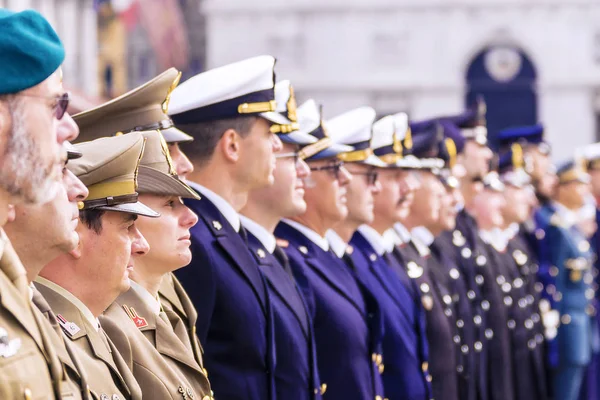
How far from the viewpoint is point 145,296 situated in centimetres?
416

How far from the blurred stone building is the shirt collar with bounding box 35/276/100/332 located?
3015cm

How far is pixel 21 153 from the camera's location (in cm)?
296

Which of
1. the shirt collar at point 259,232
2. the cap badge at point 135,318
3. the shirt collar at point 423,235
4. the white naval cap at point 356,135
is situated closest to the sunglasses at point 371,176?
the white naval cap at point 356,135

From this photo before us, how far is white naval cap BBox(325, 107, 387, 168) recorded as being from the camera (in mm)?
6754

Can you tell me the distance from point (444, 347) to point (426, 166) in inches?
40.6

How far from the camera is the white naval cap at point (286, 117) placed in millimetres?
5320

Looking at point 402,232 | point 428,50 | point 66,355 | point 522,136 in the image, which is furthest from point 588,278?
point 428,50

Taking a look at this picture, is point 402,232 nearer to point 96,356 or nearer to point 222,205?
point 222,205

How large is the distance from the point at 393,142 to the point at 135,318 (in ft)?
11.6

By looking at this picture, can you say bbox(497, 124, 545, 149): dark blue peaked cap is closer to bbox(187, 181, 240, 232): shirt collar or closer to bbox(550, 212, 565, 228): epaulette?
bbox(550, 212, 565, 228): epaulette

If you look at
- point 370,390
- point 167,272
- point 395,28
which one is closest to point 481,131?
point 370,390

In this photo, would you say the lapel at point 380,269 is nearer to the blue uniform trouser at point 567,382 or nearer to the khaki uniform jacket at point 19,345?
the khaki uniform jacket at point 19,345

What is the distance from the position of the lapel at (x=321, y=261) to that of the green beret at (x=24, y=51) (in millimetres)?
2983

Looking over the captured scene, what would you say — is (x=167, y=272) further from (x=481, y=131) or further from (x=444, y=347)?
(x=481, y=131)
